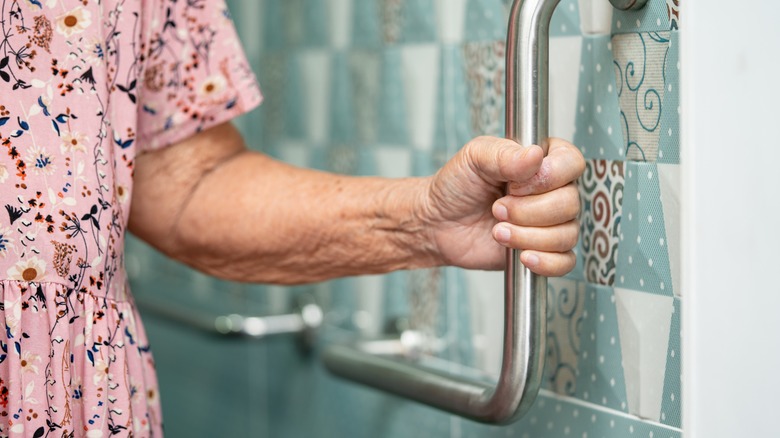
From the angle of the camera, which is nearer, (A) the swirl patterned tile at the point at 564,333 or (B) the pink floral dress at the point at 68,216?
(B) the pink floral dress at the point at 68,216

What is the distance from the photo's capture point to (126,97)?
84 centimetres

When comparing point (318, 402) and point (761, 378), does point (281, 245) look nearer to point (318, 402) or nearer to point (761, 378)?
point (761, 378)

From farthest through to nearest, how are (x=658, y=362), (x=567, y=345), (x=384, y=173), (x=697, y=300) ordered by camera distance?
(x=384, y=173)
(x=567, y=345)
(x=658, y=362)
(x=697, y=300)

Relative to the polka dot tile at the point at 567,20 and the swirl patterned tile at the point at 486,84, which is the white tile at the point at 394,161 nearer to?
the swirl patterned tile at the point at 486,84

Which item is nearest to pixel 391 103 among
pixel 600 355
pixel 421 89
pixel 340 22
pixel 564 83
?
pixel 421 89

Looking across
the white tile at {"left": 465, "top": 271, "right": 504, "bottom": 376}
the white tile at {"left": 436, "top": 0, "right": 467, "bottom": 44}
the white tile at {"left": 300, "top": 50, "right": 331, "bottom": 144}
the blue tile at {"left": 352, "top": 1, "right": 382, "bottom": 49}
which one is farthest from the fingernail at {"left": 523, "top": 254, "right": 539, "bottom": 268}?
the white tile at {"left": 300, "top": 50, "right": 331, "bottom": 144}

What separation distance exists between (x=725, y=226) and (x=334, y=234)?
0.37 metres

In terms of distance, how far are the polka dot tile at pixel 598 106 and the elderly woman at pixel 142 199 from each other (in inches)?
4.4

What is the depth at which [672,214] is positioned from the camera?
0.74 metres

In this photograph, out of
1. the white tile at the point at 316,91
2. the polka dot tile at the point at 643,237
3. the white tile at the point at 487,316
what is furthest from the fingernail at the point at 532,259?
the white tile at the point at 316,91

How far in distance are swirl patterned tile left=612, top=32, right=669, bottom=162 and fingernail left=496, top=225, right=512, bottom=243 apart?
0.48 feet

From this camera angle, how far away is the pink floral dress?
30.3 inches

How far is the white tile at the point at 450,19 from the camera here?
3.51 feet

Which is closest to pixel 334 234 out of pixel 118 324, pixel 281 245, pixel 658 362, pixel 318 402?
pixel 281 245
